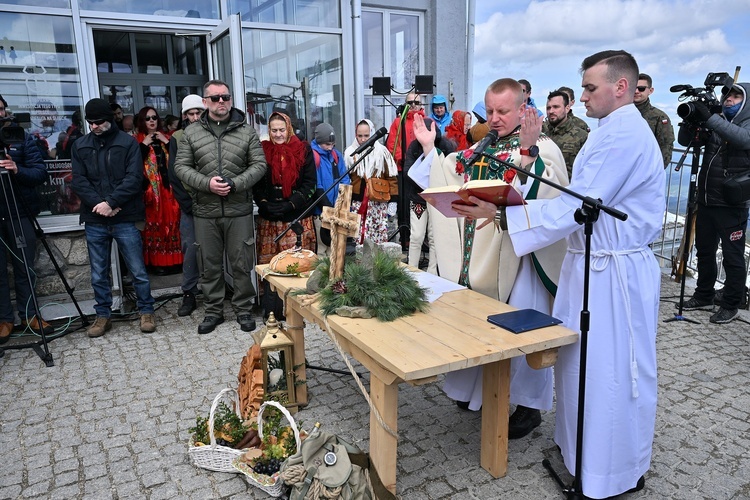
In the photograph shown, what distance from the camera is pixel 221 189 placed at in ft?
16.1

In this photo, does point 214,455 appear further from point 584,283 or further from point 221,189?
point 221,189

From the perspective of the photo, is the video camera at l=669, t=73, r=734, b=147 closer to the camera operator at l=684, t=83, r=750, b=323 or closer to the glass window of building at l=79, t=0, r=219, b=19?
the camera operator at l=684, t=83, r=750, b=323

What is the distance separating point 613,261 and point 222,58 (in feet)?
16.2

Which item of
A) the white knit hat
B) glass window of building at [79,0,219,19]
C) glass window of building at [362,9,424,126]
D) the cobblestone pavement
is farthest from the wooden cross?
glass window of building at [362,9,424,126]

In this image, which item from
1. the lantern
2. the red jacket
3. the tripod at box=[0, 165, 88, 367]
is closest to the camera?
the lantern

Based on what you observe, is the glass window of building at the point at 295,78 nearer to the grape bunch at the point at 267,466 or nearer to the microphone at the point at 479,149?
the microphone at the point at 479,149

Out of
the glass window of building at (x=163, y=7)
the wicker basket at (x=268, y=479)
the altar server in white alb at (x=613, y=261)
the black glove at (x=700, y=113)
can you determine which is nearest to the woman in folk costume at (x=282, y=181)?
the glass window of building at (x=163, y=7)

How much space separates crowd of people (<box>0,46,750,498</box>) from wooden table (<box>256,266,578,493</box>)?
25 cm

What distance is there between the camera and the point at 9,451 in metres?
3.32

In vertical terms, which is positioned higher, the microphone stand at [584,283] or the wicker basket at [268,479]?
the microphone stand at [584,283]

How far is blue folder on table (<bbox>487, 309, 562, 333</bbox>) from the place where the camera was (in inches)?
104

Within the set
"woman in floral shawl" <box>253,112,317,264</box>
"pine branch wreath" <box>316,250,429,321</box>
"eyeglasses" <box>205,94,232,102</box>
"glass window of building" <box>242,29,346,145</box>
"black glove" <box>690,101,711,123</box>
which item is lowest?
"pine branch wreath" <box>316,250,429,321</box>

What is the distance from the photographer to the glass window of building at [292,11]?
20.9ft

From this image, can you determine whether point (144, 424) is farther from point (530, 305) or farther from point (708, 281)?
point (708, 281)
